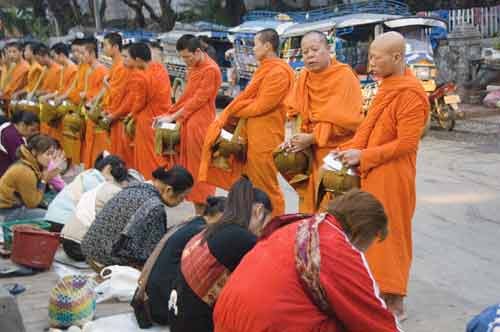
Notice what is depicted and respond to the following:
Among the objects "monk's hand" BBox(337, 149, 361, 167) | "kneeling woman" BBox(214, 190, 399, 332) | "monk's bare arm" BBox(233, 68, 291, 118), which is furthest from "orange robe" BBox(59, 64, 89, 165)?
"kneeling woman" BBox(214, 190, 399, 332)

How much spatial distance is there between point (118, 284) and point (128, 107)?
3845 mm

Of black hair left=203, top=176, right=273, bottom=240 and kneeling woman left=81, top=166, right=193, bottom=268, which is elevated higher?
black hair left=203, top=176, right=273, bottom=240

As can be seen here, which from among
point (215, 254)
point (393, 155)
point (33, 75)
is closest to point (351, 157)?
point (393, 155)

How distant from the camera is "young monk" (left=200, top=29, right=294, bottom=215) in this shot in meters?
6.78

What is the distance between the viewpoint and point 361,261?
288 centimetres

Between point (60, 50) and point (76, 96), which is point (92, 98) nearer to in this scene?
point (76, 96)

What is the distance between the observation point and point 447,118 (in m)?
13.1

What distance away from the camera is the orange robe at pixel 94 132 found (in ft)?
32.0

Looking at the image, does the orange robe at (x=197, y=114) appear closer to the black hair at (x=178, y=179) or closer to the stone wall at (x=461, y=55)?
the black hair at (x=178, y=179)

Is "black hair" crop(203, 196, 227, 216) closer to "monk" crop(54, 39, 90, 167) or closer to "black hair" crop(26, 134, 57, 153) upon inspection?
"black hair" crop(26, 134, 57, 153)

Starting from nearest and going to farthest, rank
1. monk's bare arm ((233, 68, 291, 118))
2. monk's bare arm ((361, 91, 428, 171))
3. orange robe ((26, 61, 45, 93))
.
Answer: monk's bare arm ((361, 91, 428, 171)), monk's bare arm ((233, 68, 291, 118)), orange robe ((26, 61, 45, 93))

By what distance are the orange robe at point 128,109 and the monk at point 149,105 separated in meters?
0.04

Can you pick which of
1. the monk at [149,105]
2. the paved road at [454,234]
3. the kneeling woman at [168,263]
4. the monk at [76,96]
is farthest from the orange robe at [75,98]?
the kneeling woman at [168,263]

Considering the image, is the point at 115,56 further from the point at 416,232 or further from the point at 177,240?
the point at 177,240
